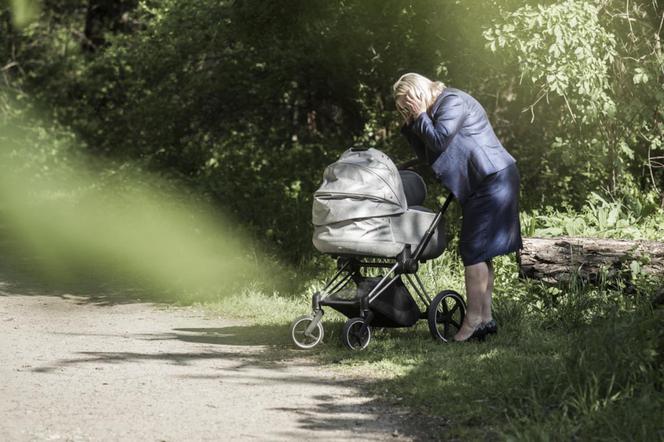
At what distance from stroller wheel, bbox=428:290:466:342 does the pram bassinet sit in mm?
328

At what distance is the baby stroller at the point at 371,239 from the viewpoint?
728 cm

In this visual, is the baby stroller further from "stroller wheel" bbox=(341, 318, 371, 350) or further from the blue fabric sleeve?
the blue fabric sleeve

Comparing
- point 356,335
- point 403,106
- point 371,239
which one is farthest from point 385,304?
point 403,106

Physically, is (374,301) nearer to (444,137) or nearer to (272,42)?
(444,137)

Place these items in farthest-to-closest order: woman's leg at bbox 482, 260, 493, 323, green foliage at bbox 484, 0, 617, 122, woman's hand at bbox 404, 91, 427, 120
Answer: green foliage at bbox 484, 0, 617, 122
woman's leg at bbox 482, 260, 493, 323
woman's hand at bbox 404, 91, 427, 120

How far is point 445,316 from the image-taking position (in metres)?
7.70

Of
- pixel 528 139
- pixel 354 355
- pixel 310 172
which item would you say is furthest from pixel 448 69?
pixel 354 355

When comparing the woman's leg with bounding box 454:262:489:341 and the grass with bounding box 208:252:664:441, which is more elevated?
the woman's leg with bounding box 454:262:489:341

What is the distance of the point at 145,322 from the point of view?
358 inches

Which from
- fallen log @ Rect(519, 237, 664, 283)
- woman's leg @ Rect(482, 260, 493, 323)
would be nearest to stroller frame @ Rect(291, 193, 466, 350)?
woman's leg @ Rect(482, 260, 493, 323)

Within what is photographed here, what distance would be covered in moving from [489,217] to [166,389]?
253 centimetres

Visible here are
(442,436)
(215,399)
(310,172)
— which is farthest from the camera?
(310,172)

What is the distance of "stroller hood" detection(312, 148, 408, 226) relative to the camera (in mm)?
7273

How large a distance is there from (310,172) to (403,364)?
264 inches
